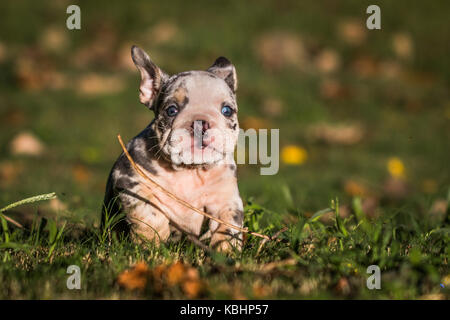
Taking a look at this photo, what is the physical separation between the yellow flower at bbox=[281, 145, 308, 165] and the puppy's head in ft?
14.5

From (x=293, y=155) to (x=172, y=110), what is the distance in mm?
4831

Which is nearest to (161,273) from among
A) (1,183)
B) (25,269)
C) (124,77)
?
(25,269)

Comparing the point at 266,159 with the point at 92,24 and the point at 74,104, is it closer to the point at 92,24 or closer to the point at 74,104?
the point at 74,104

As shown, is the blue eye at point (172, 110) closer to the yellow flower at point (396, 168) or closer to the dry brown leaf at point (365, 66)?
the yellow flower at point (396, 168)

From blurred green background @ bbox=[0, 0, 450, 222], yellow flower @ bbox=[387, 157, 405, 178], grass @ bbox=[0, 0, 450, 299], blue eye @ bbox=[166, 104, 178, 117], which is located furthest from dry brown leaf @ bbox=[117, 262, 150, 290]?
yellow flower @ bbox=[387, 157, 405, 178]

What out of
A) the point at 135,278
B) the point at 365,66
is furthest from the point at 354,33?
the point at 135,278

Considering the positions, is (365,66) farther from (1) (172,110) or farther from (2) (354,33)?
(1) (172,110)

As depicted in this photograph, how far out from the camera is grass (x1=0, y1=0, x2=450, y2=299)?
8.88ft

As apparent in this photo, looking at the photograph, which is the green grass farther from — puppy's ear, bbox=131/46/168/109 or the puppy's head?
puppy's ear, bbox=131/46/168/109

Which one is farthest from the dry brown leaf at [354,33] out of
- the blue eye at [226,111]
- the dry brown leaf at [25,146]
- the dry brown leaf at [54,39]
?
the blue eye at [226,111]

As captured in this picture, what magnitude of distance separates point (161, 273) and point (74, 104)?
7.00m

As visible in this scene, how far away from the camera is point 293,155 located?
26.1 ft

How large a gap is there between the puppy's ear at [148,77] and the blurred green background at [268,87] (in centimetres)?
238

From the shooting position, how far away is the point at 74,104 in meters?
9.06
